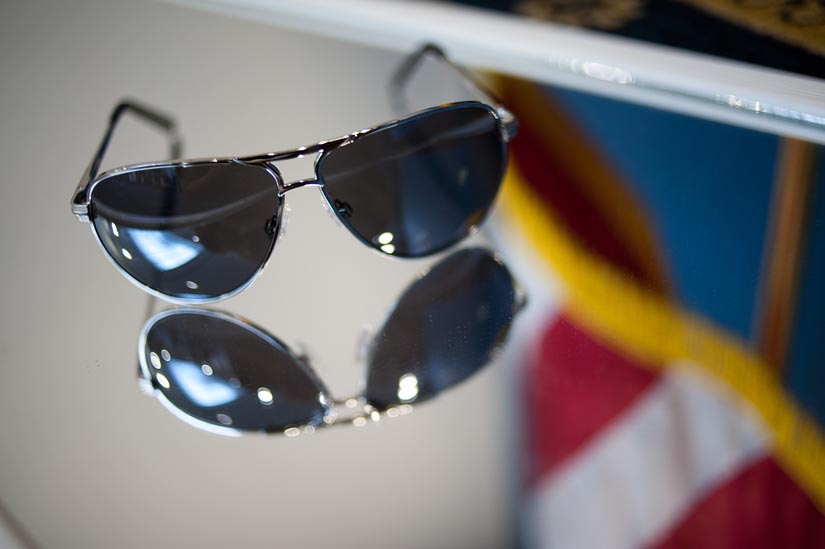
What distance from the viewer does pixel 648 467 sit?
0.42 meters

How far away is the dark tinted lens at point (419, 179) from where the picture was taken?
0.54 metres

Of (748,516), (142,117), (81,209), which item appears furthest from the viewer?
(142,117)

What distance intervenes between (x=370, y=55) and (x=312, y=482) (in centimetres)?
45

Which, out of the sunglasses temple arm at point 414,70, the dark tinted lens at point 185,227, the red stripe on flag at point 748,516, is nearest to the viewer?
the red stripe on flag at point 748,516

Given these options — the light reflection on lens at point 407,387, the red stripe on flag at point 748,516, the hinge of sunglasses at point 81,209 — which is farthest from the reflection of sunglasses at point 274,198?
the red stripe on flag at point 748,516

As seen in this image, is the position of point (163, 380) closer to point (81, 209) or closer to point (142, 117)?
point (81, 209)

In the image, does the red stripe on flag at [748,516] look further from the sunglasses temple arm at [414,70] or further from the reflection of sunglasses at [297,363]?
the sunglasses temple arm at [414,70]

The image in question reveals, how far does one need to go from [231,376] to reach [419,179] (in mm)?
209

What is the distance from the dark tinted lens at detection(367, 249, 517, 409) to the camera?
449 millimetres

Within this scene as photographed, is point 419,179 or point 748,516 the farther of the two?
point 419,179

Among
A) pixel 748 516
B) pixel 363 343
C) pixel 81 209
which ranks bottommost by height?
pixel 748 516

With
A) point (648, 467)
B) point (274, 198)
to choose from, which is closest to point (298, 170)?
point (274, 198)

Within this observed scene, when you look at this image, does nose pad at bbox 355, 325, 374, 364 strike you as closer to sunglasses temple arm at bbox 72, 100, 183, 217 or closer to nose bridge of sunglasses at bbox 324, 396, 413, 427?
nose bridge of sunglasses at bbox 324, 396, 413, 427

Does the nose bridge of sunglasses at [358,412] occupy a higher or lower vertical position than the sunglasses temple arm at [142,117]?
lower
